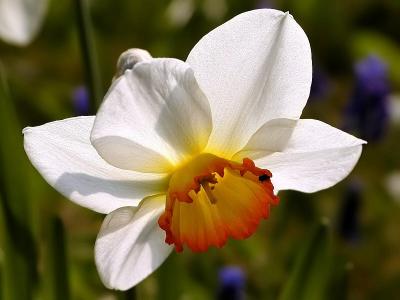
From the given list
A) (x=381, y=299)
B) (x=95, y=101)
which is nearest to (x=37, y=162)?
(x=95, y=101)

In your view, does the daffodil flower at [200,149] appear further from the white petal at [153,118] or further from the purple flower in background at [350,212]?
the purple flower in background at [350,212]

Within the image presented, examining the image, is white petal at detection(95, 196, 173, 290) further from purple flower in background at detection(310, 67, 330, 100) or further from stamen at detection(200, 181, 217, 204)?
purple flower in background at detection(310, 67, 330, 100)

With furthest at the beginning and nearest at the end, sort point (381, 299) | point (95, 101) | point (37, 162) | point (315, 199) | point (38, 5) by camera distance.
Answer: point (315, 199), point (381, 299), point (38, 5), point (95, 101), point (37, 162)

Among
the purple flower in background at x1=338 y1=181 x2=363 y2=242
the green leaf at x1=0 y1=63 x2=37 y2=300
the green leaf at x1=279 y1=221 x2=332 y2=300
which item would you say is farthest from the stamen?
the purple flower in background at x1=338 y1=181 x2=363 y2=242

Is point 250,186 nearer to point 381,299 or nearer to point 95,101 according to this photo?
point 95,101

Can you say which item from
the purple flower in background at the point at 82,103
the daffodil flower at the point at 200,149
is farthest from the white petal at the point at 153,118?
the purple flower in background at the point at 82,103

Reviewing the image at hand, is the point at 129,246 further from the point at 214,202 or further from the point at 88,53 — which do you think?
the point at 88,53

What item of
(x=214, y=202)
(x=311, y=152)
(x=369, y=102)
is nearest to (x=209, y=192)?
(x=214, y=202)
